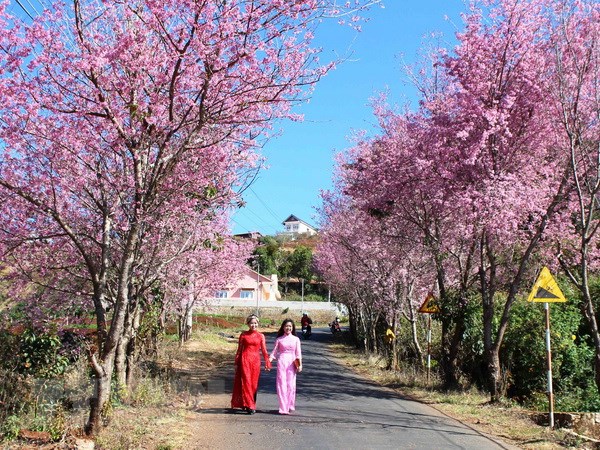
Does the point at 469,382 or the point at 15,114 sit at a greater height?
the point at 15,114

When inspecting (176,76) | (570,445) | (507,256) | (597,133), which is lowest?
(570,445)

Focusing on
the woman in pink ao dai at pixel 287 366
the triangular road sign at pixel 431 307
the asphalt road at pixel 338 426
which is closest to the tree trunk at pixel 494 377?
the asphalt road at pixel 338 426

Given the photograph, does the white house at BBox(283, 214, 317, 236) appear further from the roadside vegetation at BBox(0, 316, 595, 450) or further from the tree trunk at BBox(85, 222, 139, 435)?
the tree trunk at BBox(85, 222, 139, 435)

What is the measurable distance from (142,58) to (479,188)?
26.8ft

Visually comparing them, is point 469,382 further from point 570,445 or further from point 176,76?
point 176,76

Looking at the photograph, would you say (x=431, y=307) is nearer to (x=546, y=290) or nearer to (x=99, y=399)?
(x=546, y=290)

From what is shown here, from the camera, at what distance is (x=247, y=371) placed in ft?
36.4

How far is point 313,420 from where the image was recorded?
10562mm

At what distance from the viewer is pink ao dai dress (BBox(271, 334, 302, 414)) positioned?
1113 centimetres

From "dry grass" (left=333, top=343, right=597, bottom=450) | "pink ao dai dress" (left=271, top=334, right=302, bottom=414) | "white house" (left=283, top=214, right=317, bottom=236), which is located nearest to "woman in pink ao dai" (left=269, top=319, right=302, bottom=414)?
"pink ao dai dress" (left=271, top=334, right=302, bottom=414)

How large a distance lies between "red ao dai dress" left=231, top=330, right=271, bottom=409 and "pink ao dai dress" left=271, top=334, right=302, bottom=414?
0.27 m

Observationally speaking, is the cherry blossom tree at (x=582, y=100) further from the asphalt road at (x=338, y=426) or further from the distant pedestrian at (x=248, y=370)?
the distant pedestrian at (x=248, y=370)

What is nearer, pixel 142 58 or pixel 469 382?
pixel 142 58

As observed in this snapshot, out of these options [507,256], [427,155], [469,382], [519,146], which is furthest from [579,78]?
[469,382]
